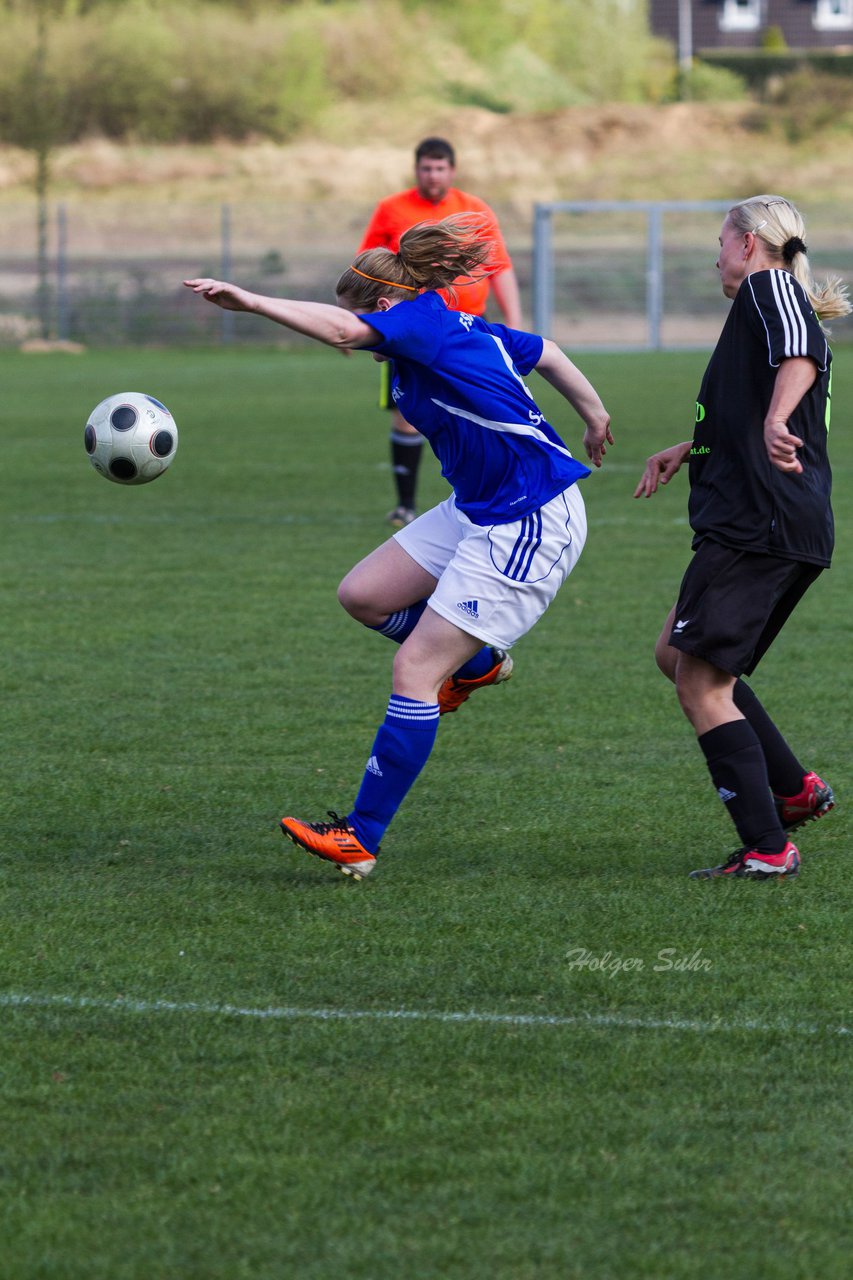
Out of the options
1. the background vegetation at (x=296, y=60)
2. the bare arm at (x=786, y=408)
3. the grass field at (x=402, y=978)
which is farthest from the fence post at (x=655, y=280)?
the bare arm at (x=786, y=408)

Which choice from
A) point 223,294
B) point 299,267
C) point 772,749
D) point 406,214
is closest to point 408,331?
point 223,294

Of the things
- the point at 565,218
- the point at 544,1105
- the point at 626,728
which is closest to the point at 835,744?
the point at 626,728

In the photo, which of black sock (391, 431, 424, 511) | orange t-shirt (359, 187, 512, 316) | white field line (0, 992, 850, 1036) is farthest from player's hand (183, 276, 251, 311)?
black sock (391, 431, 424, 511)

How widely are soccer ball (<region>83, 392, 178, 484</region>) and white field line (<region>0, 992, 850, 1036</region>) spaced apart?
7.56 feet

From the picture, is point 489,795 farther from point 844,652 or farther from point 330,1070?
point 844,652

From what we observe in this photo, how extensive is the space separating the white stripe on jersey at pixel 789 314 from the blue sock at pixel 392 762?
129 centimetres

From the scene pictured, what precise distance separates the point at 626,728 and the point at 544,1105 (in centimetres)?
317

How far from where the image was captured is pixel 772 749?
488cm

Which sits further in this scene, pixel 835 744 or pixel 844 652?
pixel 844 652

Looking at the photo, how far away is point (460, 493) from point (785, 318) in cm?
96

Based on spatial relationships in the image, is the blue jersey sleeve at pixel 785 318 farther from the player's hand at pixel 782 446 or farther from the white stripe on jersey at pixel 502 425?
the white stripe on jersey at pixel 502 425

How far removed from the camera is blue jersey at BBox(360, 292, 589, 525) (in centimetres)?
444

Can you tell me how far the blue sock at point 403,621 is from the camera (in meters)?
5.02

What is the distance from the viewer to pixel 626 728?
6.30 metres
